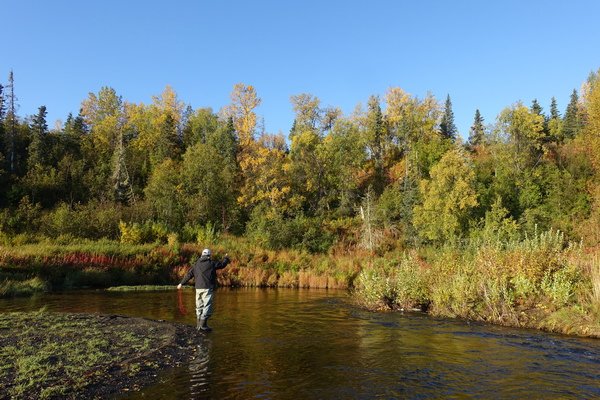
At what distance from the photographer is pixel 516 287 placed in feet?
50.0

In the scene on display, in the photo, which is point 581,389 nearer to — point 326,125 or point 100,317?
point 100,317

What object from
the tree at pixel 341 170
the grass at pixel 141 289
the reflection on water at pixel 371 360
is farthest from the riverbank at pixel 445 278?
the tree at pixel 341 170

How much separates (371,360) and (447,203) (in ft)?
106

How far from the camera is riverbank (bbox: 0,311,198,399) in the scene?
7488 mm

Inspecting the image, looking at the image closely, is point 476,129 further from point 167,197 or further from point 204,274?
point 204,274

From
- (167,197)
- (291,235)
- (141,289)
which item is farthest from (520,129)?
(141,289)

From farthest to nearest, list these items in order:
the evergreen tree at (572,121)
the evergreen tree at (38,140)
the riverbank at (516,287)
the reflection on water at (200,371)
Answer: the evergreen tree at (572,121) < the evergreen tree at (38,140) < the riverbank at (516,287) < the reflection on water at (200,371)

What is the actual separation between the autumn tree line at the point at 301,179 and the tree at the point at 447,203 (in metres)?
0.13

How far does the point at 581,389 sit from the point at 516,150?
51.4 metres

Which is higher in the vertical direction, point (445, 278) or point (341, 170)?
point (341, 170)

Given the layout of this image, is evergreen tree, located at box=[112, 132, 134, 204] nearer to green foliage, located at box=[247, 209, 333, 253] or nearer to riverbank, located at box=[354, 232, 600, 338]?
green foliage, located at box=[247, 209, 333, 253]

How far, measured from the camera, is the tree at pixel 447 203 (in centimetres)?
4031

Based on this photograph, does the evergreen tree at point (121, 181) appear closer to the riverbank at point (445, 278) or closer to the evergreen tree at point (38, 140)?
the evergreen tree at point (38, 140)

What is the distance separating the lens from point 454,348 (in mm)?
11484
